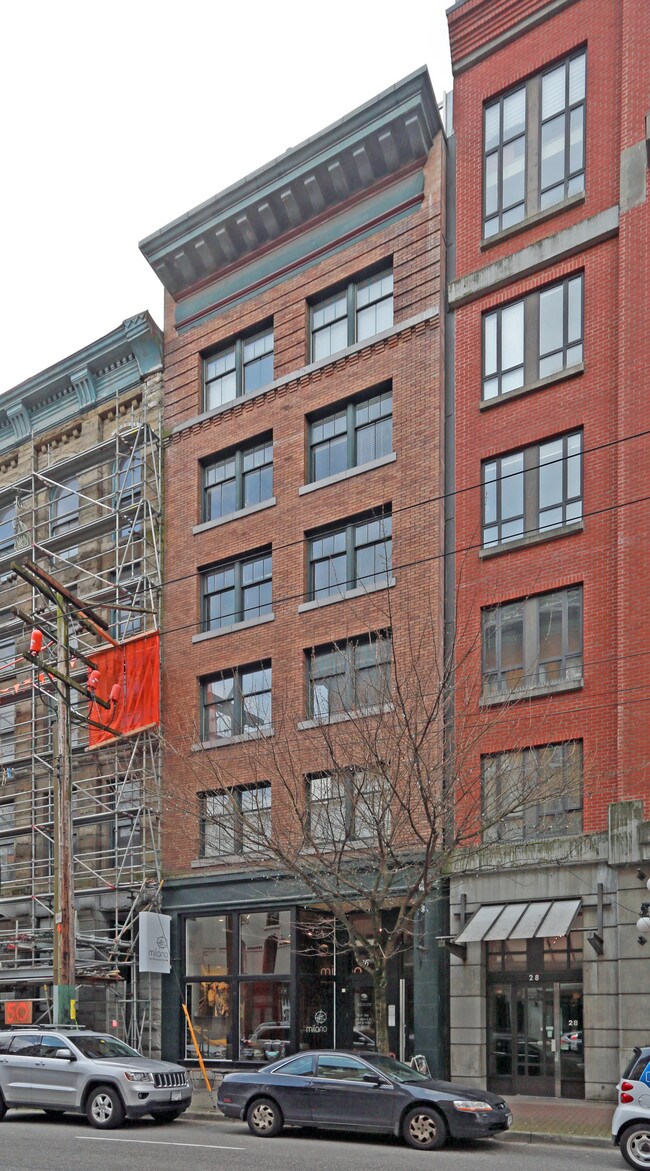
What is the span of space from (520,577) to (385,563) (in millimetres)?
3516

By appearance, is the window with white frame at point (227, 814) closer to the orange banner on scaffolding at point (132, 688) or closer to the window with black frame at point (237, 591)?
the orange banner on scaffolding at point (132, 688)

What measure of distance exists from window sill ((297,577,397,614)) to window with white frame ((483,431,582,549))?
2627 millimetres

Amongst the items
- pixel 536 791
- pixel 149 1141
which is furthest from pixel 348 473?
pixel 149 1141

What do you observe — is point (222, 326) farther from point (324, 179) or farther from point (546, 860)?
point (546, 860)

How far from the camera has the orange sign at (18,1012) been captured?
3416 cm

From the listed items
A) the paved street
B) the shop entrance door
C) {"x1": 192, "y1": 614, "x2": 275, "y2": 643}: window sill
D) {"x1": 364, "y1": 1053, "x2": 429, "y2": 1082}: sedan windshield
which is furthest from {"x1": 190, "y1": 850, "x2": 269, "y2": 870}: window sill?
{"x1": 364, "y1": 1053, "x2": 429, "y2": 1082}: sedan windshield

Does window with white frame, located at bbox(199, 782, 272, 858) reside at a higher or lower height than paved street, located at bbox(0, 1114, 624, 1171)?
higher

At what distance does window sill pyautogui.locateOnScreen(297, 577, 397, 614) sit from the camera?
96.3ft

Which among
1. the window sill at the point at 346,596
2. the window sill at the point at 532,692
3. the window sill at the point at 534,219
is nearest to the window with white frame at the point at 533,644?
the window sill at the point at 532,692

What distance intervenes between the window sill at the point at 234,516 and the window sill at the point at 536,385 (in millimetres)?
6587

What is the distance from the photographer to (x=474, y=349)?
29203 mm

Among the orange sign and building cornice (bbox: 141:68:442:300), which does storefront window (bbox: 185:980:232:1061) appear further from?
building cornice (bbox: 141:68:442:300)

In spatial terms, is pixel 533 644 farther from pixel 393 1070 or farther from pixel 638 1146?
pixel 638 1146

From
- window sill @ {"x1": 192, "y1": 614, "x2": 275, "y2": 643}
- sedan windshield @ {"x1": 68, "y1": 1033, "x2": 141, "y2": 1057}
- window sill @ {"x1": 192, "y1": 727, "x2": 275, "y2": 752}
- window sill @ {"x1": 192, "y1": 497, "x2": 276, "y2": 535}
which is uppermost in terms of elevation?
window sill @ {"x1": 192, "y1": 497, "x2": 276, "y2": 535}
